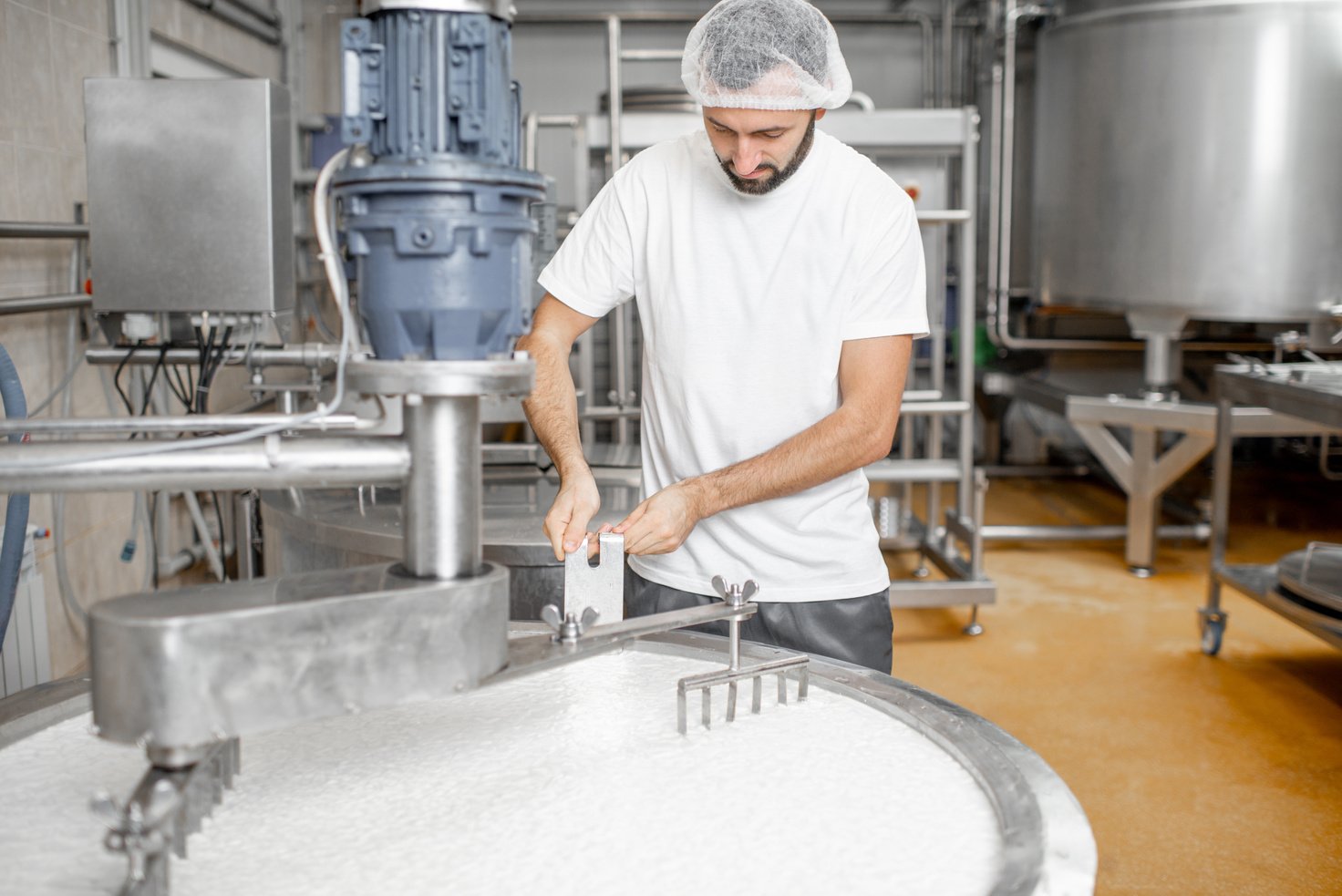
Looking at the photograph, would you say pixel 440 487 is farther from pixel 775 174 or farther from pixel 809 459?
pixel 775 174

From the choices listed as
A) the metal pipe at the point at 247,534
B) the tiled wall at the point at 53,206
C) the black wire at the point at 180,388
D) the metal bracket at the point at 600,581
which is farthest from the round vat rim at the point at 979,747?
the tiled wall at the point at 53,206

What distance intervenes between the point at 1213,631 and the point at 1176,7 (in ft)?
7.03

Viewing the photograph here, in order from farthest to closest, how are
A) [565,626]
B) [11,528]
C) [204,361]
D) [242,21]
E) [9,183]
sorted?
[242,21]
[9,183]
[204,361]
[11,528]
[565,626]

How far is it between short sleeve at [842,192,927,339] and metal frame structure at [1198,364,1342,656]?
1.75 meters

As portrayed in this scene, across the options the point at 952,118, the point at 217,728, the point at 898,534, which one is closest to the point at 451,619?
the point at 217,728

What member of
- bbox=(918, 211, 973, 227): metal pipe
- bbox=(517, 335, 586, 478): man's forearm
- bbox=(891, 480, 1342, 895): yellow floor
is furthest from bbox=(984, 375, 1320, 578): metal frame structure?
bbox=(517, 335, 586, 478): man's forearm

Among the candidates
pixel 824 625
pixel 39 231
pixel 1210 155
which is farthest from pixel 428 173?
pixel 1210 155

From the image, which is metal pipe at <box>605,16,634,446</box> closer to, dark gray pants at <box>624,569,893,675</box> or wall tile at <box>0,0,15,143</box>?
wall tile at <box>0,0,15,143</box>

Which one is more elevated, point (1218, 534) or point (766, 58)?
point (766, 58)

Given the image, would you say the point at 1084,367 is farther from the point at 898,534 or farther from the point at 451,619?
the point at 451,619

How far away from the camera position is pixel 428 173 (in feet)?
2.46

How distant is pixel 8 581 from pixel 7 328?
1.01 metres

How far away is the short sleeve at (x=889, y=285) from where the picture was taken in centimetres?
151

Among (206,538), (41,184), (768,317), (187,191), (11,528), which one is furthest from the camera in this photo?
(206,538)
